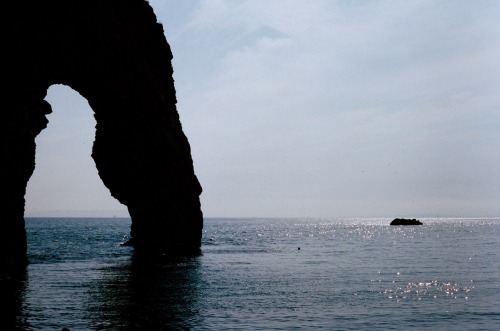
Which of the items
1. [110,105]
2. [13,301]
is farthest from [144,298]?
[110,105]

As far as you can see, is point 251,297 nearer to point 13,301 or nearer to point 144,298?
point 144,298

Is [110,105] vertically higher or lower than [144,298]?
higher

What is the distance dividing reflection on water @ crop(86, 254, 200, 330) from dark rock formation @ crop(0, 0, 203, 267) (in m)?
9.17

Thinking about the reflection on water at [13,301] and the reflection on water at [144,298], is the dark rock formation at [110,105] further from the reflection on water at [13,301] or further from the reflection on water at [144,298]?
the reflection on water at [144,298]

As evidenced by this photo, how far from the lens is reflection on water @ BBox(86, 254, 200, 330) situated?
22344mm

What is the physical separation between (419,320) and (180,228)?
4144 cm

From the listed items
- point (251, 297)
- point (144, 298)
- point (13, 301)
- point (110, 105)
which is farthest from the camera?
point (110, 105)

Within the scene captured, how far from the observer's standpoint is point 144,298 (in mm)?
28547

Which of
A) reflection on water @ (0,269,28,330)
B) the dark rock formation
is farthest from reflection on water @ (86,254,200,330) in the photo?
the dark rock formation

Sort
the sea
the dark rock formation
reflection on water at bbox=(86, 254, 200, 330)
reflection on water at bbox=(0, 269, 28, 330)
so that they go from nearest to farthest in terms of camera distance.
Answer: reflection on water at bbox=(0, 269, 28, 330) → reflection on water at bbox=(86, 254, 200, 330) → the sea → the dark rock formation

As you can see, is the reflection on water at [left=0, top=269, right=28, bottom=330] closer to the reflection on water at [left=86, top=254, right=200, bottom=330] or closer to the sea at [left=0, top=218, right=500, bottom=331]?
the sea at [left=0, top=218, right=500, bottom=331]

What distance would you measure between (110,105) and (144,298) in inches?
1275

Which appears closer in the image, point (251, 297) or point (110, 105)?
point (251, 297)

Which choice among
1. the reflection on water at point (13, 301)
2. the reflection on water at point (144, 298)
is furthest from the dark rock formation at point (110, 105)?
the reflection on water at point (144, 298)
